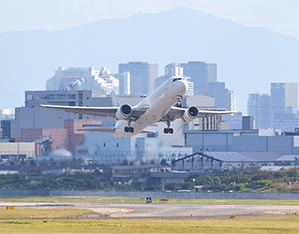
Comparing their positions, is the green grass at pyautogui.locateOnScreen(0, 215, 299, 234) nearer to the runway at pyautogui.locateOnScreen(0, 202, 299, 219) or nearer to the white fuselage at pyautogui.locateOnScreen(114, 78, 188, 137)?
the runway at pyautogui.locateOnScreen(0, 202, 299, 219)

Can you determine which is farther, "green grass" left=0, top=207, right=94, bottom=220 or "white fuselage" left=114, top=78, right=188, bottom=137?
"white fuselage" left=114, top=78, right=188, bottom=137

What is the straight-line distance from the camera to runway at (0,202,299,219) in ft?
357

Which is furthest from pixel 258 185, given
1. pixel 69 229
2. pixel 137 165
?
pixel 69 229

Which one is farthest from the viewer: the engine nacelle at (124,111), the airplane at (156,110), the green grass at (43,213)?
the engine nacelle at (124,111)

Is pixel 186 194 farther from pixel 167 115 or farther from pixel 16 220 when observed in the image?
pixel 16 220

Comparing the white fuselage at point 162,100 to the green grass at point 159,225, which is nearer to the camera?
the green grass at point 159,225

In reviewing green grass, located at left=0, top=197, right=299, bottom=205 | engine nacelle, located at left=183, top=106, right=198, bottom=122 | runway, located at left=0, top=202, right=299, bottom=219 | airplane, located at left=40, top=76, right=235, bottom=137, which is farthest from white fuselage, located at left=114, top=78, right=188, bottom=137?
green grass, located at left=0, top=197, right=299, bottom=205

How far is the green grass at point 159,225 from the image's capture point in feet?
284

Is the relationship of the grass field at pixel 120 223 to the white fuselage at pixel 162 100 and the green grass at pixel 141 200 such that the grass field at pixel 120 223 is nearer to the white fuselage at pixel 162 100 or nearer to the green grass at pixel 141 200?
the white fuselage at pixel 162 100

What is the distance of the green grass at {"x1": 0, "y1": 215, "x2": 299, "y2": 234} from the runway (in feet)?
21.8

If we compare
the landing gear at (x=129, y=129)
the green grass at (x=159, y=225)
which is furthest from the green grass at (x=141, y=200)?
the green grass at (x=159, y=225)

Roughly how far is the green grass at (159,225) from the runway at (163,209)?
6.64m

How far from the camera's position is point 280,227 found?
9044 cm

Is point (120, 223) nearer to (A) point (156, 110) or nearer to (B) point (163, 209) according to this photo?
(A) point (156, 110)
